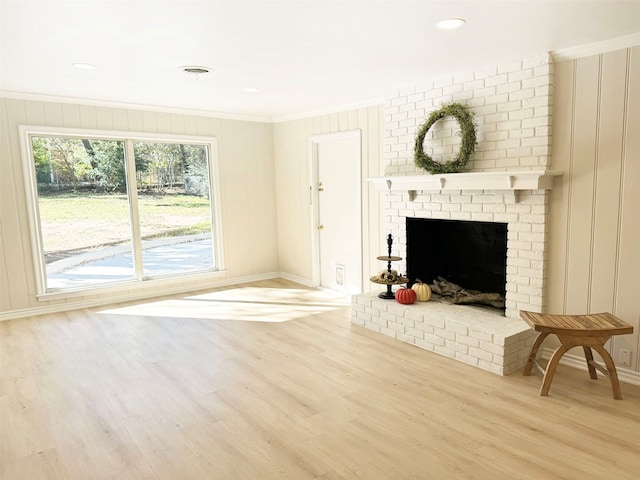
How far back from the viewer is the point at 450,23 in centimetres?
266

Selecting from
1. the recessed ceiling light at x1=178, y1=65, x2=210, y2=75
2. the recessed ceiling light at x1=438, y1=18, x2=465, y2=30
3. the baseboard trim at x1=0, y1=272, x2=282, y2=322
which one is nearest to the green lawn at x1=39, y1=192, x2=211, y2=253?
the baseboard trim at x1=0, y1=272, x2=282, y2=322

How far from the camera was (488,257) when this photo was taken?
4027mm

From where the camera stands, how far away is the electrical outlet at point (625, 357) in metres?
3.09

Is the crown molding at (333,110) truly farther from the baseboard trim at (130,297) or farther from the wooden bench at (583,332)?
the wooden bench at (583,332)

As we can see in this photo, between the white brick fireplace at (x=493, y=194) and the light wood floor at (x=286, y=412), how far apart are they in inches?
8.3

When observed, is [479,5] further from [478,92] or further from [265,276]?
[265,276]

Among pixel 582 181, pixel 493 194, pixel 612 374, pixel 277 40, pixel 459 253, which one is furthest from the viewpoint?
pixel 459 253

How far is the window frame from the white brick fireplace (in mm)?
2785

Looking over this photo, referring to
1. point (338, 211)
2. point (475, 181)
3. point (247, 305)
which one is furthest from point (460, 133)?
point (247, 305)

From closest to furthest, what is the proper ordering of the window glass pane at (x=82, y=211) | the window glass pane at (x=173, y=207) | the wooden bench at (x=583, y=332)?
1. the wooden bench at (x=583, y=332)
2. the window glass pane at (x=82, y=211)
3. the window glass pane at (x=173, y=207)

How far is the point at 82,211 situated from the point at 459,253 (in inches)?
171

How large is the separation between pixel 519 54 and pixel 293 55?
1.74m

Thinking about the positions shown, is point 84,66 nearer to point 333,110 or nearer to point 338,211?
point 333,110

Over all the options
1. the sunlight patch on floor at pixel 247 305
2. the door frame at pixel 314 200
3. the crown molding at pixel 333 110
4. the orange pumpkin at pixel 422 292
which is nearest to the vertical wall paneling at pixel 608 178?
the orange pumpkin at pixel 422 292
